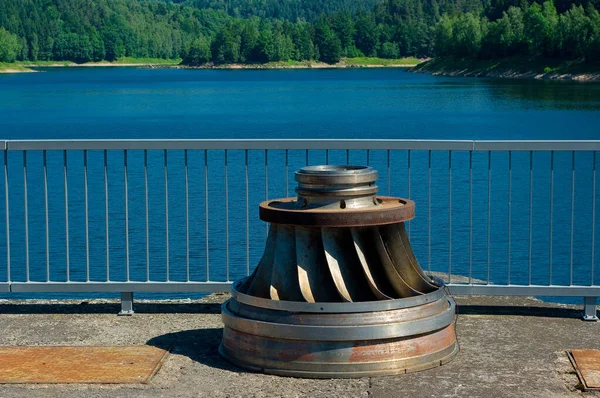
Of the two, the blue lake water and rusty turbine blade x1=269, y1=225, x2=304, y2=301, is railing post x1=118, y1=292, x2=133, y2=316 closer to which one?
the blue lake water

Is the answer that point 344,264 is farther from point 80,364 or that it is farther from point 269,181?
point 269,181

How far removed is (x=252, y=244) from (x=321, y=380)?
18.0m

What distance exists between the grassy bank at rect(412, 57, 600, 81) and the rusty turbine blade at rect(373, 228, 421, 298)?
Result: 451ft

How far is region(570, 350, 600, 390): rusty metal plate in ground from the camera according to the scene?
21.2ft

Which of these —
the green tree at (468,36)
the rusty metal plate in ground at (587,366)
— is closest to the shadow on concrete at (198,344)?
the rusty metal plate in ground at (587,366)

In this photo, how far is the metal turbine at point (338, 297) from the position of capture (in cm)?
662

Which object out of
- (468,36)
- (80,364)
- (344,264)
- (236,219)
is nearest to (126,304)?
(80,364)

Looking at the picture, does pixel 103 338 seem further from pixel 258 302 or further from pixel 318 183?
pixel 318 183

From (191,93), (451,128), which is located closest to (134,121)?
(451,128)

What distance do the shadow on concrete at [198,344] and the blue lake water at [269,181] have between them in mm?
1492

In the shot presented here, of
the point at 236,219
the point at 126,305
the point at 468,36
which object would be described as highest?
the point at 468,36

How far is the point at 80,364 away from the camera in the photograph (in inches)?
275

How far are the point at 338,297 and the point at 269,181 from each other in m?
27.2

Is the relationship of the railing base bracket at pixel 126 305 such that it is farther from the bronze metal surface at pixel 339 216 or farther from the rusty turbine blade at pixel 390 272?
the rusty turbine blade at pixel 390 272
